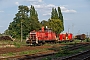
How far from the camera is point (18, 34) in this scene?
93.2 meters

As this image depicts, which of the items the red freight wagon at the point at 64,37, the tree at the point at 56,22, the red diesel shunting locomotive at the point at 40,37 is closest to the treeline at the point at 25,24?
the tree at the point at 56,22

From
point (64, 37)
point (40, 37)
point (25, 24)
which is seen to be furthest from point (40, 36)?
point (25, 24)

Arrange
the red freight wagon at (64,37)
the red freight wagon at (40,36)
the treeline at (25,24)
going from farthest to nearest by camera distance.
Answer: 1. the treeline at (25,24)
2. the red freight wagon at (64,37)
3. the red freight wagon at (40,36)

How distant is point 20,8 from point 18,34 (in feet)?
41.8

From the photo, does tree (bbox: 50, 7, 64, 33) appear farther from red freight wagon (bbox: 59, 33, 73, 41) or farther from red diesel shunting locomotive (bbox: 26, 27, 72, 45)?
red diesel shunting locomotive (bbox: 26, 27, 72, 45)

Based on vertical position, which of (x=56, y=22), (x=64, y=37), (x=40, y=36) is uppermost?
(x=56, y=22)

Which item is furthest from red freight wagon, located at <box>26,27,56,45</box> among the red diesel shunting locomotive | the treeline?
the treeline

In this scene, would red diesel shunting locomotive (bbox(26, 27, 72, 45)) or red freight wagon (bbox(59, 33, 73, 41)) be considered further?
red freight wagon (bbox(59, 33, 73, 41))

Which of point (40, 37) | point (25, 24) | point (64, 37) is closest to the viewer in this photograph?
point (40, 37)

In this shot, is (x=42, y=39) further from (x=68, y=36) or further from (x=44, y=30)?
(x=68, y=36)

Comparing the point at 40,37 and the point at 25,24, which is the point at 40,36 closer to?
the point at 40,37

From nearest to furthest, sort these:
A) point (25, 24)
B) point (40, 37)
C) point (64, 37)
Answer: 1. point (40, 37)
2. point (64, 37)
3. point (25, 24)

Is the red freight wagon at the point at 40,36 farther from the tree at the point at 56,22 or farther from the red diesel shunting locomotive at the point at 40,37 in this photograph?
the tree at the point at 56,22

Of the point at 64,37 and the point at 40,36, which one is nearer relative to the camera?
the point at 40,36
